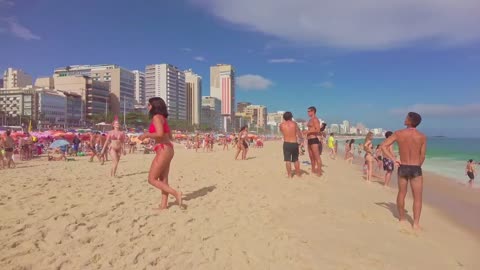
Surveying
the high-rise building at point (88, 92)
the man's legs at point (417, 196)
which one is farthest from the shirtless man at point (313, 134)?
the high-rise building at point (88, 92)

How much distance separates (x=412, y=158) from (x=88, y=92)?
111 m

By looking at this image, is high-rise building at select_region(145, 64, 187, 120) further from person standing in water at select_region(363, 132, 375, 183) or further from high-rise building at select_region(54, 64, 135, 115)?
person standing in water at select_region(363, 132, 375, 183)

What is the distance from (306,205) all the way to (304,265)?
2380 millimetres

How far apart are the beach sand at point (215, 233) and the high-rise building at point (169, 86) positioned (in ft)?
425

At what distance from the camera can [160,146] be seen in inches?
189

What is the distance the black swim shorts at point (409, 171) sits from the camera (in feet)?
14.9

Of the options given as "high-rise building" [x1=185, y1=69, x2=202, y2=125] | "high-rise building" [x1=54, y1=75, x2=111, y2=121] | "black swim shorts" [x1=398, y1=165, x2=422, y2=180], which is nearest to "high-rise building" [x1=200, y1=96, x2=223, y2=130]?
"high-rise building" [x1=185, y1=69, x2=202, y2=125]

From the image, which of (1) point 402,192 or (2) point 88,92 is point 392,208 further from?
(2) point 88,92

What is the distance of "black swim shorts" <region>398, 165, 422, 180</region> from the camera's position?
178 inches

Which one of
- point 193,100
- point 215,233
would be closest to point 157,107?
point 215,233

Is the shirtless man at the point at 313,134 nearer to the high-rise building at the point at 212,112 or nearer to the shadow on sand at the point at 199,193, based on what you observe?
the shadow on sand at the point at 199,193

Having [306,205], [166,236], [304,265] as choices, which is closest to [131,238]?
[166,236]

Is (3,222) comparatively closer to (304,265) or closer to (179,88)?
(304,265)

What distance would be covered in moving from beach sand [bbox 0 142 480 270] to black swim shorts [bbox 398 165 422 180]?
0.68 m
